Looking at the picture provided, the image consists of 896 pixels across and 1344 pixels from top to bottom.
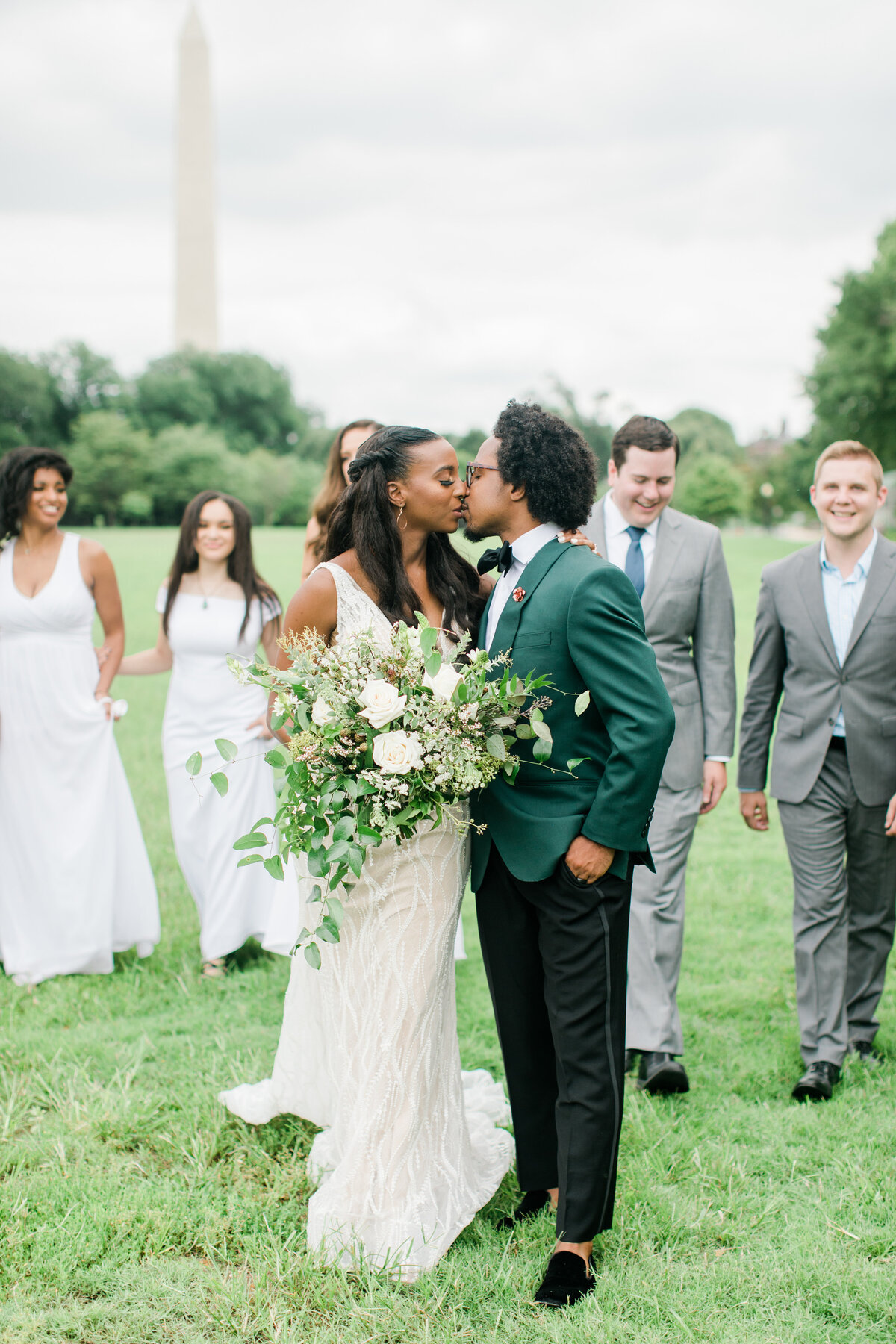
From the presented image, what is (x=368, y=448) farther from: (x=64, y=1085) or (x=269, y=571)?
(x=269, y=571)

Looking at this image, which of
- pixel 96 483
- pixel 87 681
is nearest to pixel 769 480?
pixel 96 483

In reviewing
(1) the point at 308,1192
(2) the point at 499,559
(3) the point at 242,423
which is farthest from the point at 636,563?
(3) the point at 242,423

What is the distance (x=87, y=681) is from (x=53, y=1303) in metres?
3.64

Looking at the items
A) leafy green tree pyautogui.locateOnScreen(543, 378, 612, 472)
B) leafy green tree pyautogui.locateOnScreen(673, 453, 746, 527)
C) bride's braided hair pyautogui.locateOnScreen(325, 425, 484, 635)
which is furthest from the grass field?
leafy green tree pyautogui.locateOnScreen(673, 453, 746, 527)

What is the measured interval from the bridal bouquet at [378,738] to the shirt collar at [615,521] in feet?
6.96

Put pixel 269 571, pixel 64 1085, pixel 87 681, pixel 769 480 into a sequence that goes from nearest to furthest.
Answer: pixel 64 1085 → pixel 87 681 → pixel 269 571 → pixel 769 480

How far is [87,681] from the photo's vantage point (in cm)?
622

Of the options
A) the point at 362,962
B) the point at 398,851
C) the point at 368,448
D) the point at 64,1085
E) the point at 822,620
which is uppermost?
the point at 368,448

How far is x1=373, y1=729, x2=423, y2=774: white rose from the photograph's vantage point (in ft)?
9.25

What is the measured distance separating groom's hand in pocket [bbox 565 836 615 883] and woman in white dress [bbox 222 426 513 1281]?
41 cm

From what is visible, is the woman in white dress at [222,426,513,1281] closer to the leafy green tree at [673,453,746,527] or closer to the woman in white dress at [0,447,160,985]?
the woman in white dress at [0,447,160,985]

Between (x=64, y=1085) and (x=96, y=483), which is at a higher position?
(x=96, y=483)

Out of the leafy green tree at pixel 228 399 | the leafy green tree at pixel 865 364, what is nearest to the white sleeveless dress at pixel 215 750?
the leafy green tree at pixel 865 364

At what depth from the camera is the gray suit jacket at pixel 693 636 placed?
489 cm
